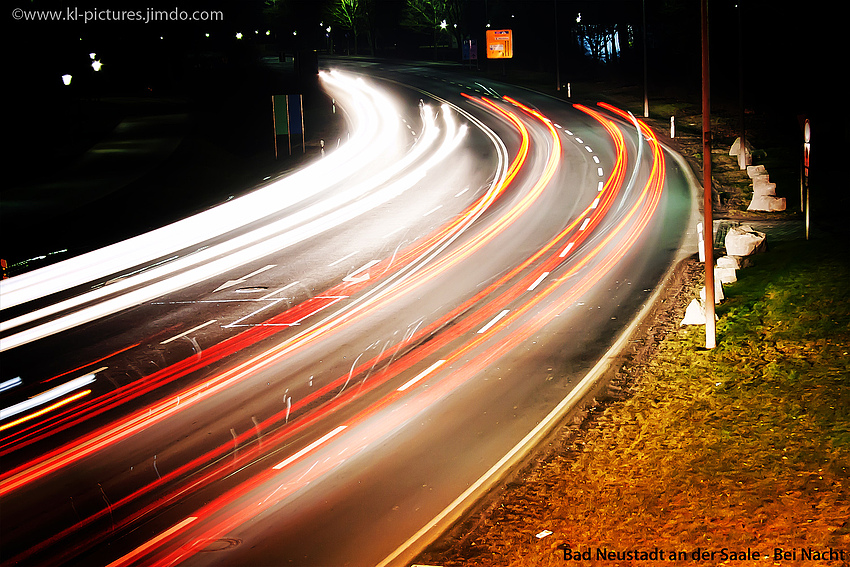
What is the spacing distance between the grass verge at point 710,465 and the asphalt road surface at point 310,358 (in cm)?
97

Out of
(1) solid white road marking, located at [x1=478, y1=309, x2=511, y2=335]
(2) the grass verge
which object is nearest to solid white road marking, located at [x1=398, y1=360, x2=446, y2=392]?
(1) solid white road marking, located at [x1=478, y1=309, x2=511, y2=335]

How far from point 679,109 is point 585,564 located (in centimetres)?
4096

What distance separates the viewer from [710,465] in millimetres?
9461

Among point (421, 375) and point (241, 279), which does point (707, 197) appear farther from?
point (241, 279)

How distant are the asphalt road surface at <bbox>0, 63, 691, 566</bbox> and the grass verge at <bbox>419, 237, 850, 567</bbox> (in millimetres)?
967

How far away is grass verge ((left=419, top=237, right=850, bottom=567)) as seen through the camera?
788 cm

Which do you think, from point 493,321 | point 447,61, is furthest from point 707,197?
point 447,61

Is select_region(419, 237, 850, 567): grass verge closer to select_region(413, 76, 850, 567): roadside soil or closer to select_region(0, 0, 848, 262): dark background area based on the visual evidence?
select_region(413, 76, 850, 567): roadside soil

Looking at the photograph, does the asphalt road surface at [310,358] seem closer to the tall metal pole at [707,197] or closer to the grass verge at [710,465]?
the grass verge at [710,465]

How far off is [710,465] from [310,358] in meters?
7.30

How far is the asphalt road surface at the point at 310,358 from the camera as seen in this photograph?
901 cm

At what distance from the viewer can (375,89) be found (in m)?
59.6

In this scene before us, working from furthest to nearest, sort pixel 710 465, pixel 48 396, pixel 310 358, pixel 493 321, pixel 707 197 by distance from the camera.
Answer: pixel 493 321 < pixel 310 358 < pixel 707 197 < pixel 48 396 < pixel 710 465

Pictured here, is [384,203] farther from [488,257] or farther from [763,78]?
[763,78]
